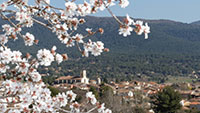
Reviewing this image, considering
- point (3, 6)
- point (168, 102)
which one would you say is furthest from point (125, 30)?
point (168, 102)

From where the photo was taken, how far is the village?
4294cm

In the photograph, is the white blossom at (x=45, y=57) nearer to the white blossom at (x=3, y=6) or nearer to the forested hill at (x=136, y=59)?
the white blossom at (x=3, y=6)

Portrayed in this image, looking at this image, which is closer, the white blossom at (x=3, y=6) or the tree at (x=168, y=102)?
the white blossom at (x=3, y=6)

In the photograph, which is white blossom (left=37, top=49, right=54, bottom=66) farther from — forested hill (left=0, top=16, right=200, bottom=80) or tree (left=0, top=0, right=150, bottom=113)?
forested hill (left=0, top=16, right=200, bottom=80)

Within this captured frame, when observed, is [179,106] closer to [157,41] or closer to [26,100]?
[26,100]

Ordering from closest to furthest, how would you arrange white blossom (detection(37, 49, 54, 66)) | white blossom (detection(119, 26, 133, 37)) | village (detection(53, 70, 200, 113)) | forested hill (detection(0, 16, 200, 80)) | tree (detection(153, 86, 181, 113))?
1. white blossom (detection(37, 49, 54, 66))
2. white blossom (detection(119, 26, 133, 37))
3. tree (detection(153, 86, 181, 113))
4. village (detection(53, 70, 200, 113))
5. forested hill (detection(0, 16, 200, 80))

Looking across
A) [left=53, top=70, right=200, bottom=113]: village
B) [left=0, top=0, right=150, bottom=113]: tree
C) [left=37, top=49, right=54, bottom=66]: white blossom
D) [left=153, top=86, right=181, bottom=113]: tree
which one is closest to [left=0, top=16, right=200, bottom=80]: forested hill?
[left=53, top=70, right=200, bottom=113]: village

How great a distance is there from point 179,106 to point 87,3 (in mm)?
28757

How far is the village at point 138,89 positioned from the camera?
42.9 m

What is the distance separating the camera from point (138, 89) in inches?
2212

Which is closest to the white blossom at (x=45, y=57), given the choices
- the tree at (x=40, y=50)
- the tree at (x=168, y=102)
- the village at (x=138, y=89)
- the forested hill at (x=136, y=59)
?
the tree at (x=40, y=50)

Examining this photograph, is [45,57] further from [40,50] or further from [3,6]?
[3,6]

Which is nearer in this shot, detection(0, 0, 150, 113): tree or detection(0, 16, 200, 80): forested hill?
detection(0, 0, 150, 113): tree

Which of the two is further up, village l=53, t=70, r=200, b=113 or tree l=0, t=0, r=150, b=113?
tree l=0, t=0, r=150, b=113
